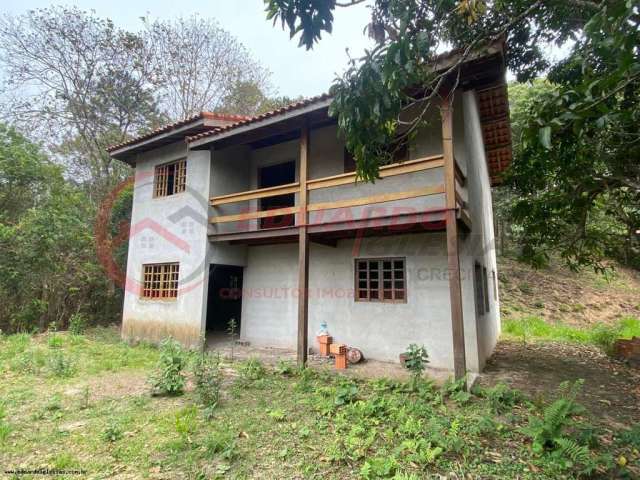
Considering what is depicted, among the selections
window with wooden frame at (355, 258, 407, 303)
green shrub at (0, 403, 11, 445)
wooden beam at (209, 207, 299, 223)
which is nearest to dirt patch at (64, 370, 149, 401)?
green shrub at (0, 403, 11, 445)

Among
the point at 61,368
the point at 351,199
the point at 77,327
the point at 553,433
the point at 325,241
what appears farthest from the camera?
the point at 77,327

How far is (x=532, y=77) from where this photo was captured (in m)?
8.60

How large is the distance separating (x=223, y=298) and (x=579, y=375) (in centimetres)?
1073

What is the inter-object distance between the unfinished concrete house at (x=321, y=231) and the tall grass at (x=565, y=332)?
4.06m

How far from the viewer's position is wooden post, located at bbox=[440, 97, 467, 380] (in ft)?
18.8

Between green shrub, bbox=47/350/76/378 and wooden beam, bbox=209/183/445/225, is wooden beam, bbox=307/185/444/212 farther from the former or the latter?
green shrub, bbox=47/350/76/378

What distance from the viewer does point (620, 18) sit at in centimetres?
234

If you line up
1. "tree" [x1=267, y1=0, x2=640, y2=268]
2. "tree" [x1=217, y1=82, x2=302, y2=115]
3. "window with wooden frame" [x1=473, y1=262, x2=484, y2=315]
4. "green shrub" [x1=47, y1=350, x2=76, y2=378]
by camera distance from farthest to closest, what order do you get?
1. "tree" [x1=217, y1=82, x2=302, y2=115]
2. "window with wooden frame" [x1=473, y1=262, x2=484, y2=315]
3. "green shrub" [x1=47, y1=350, x2=76, y2=378]
4. "tree" [x1=267, y1=0, x2=640, y2=268]

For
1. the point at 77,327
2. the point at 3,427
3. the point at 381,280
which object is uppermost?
the point at 381,280

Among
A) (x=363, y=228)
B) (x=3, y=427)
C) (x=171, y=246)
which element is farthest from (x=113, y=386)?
(x=363, y=228)

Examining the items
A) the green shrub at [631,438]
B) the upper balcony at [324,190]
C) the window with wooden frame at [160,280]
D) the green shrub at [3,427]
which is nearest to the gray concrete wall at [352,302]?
the upper balcony at [324,190]

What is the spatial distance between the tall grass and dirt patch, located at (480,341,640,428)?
1.28m

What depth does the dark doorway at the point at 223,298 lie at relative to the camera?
12484mm

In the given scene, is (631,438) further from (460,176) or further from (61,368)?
(61,368)
